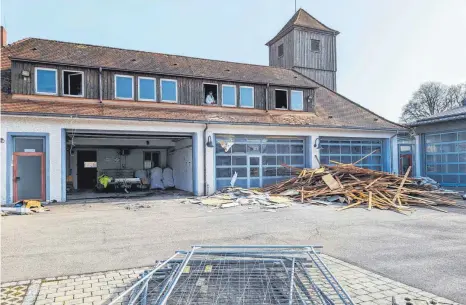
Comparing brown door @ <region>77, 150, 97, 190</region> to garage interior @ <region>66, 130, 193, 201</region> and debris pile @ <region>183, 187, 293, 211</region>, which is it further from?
debris pile @ <region>183, 187, 293, 211</region>

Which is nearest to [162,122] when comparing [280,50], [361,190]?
[361,190]

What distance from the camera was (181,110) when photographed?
1678 cm

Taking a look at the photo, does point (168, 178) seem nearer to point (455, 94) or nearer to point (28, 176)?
point (28, 176)

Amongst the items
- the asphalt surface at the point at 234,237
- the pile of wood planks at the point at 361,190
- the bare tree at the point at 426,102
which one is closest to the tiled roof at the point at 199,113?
the pile of wood planks at the point at 361,190

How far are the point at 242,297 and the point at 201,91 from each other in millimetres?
14806

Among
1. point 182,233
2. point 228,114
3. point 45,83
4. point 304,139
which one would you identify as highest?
point 45,83

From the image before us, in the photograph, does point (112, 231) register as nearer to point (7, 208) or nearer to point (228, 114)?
point (7, 208)

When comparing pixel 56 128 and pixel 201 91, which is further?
pixel 201 91

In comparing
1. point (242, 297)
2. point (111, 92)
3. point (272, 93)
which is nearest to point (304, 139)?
point (272, 93)

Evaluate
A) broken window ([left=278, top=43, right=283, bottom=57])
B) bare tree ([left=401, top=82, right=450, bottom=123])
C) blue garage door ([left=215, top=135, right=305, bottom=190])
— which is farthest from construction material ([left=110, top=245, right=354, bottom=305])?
bare tree ([left=401, top=82, right=450, bottom=123])

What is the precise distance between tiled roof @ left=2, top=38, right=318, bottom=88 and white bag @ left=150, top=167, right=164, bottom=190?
23.9 feet

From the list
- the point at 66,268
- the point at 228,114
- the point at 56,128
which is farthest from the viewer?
the point at 228,114

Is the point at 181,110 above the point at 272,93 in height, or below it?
below

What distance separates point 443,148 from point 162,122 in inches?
624
